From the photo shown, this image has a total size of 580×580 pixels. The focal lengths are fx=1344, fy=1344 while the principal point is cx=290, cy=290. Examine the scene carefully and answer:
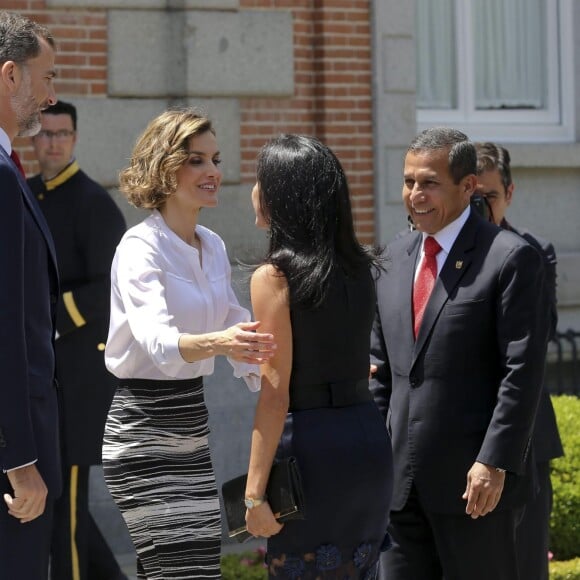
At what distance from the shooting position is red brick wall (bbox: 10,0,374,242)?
8.10 metres

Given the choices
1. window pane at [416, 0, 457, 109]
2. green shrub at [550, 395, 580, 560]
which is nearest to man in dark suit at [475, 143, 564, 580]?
green shrub at [550, 395, 580, 560]

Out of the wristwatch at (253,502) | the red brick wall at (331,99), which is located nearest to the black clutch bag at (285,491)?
the wristwatch at (253,502)

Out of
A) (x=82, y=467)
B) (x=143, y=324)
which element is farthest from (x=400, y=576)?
(x=82, y=467)

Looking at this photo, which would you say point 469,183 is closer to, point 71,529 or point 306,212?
point 306,212

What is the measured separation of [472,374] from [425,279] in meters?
0.42

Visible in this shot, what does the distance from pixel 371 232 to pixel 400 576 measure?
3.97m

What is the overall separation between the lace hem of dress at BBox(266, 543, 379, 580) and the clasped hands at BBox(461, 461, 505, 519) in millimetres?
631

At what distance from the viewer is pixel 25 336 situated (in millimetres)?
3682

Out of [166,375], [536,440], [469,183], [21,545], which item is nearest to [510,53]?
[536,440]

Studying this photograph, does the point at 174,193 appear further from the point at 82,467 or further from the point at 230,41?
the point at 230,41

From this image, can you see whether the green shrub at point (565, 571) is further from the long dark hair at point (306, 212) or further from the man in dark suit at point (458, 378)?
the long dark hair at point (306, 212)

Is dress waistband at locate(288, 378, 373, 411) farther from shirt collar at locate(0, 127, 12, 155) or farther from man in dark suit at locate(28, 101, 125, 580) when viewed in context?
man in dark suit at locate(28, 101, 125, 580)

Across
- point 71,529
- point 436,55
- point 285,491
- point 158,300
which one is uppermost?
point 436,55

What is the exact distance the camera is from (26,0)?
7.49 meters
